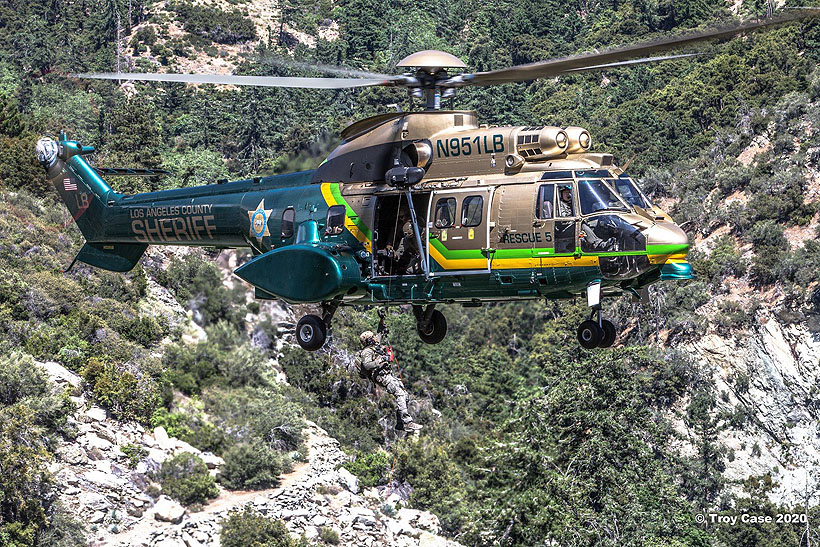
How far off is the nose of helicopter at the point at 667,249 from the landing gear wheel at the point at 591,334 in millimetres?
1318

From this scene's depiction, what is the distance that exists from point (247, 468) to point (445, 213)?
30.9 meters

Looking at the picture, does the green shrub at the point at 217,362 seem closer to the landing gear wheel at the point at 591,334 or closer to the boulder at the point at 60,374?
the boulder at the point at 60,374

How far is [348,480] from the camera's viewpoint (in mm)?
49156

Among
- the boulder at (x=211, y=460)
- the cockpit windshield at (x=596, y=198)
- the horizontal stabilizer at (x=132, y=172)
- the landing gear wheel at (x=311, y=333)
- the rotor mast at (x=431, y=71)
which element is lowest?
the boulder at (x=211, y=460)

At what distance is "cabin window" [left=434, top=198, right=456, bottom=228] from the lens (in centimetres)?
1772

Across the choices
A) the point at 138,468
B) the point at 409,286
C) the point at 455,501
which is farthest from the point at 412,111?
the point at 455,501

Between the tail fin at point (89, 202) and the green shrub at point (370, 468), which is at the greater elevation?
the tail fin at point (89, 202)

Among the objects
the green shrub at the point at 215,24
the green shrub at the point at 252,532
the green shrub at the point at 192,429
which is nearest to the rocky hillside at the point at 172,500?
the green shrub at the point at 192,429

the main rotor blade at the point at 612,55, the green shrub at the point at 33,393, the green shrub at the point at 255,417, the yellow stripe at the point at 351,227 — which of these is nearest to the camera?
the main rotor blade at the point at 612,55

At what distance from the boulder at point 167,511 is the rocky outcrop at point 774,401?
26.7m

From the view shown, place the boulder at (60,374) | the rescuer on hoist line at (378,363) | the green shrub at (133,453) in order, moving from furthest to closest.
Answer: the boulder at (60,374), the green shrub at (133,453), the rescuer on hoist line at (378,363)

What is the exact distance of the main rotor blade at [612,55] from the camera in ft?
43.4

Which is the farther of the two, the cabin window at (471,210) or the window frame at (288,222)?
the window frame at (288,222)

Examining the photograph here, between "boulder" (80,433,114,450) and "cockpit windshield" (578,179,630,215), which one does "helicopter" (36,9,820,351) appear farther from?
"boulder" (80,433,114,450)
